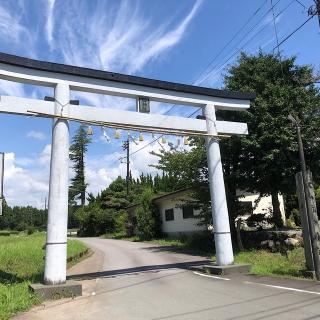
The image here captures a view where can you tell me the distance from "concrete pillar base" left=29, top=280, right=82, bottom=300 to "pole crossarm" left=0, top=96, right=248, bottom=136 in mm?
4792

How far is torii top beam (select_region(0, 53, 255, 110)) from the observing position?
11.9m

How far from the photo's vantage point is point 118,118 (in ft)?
44.0

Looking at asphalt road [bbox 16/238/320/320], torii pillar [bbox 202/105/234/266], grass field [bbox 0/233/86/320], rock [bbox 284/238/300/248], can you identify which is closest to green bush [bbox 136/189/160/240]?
grass field [bbox 0/233/86/320]

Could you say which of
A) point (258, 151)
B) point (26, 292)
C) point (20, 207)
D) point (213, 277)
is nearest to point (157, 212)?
point (258, 151)

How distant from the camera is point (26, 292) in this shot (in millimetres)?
10516

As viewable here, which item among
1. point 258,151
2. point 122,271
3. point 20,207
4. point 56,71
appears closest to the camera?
point 56,71

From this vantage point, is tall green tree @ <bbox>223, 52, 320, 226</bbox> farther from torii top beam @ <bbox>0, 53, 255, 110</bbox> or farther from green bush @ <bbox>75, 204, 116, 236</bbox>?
green bush @ <bbox>75, 204, 116, 236</bbox>

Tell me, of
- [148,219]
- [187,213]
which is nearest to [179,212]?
[187,213]

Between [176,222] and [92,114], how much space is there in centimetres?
2250

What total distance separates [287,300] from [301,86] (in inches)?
557

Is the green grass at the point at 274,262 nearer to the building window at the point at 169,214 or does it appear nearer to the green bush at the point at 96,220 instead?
the building window at the point at 169,214

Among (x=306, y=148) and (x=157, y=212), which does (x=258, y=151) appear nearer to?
(x=306, y=148)

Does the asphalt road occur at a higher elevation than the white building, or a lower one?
lower

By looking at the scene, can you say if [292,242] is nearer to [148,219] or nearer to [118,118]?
[118,118]
